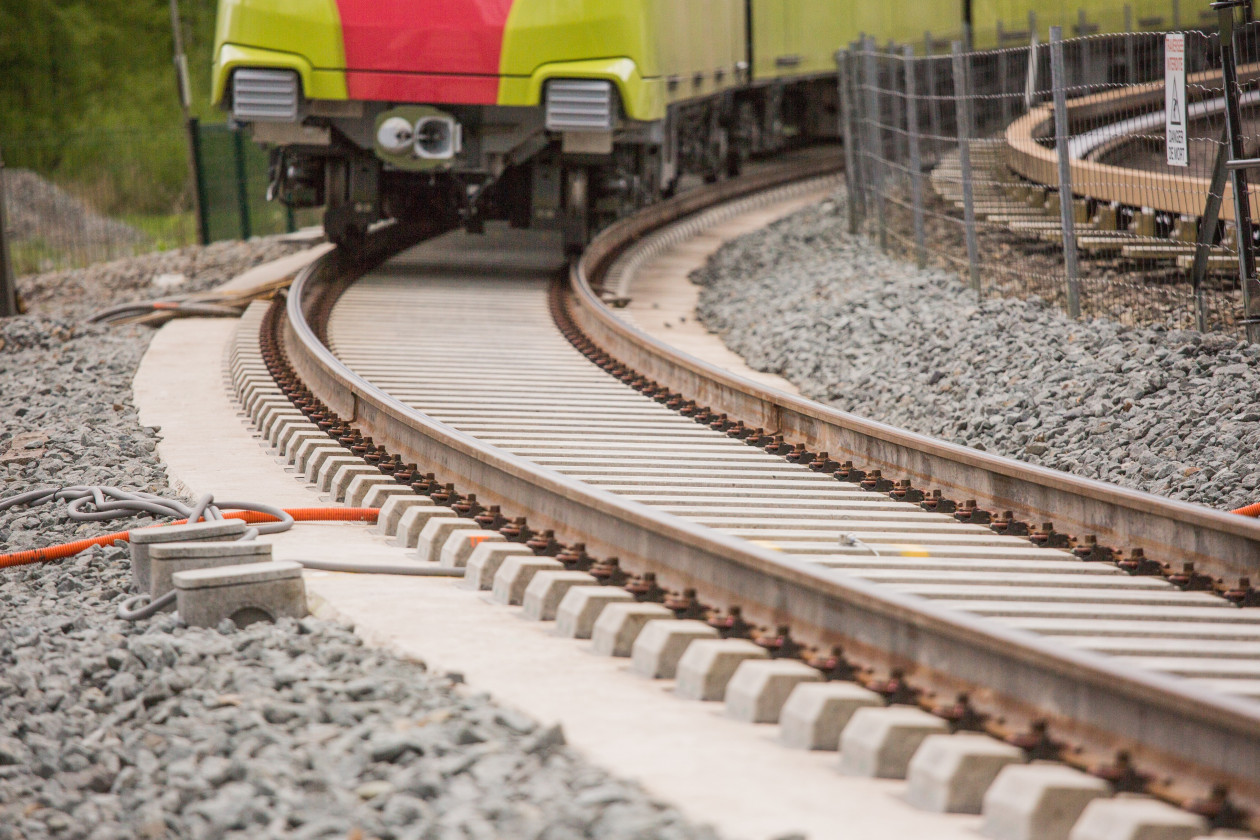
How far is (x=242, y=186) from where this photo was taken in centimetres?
1959

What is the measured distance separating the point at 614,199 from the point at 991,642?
9.47 meters

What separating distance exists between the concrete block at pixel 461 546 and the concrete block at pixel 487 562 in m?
0.07

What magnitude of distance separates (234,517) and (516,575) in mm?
1249

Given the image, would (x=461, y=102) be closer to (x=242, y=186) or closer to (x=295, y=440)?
(x=295, y=440)

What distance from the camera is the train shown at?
10.8 meters

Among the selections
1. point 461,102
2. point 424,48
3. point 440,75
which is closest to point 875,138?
point 461,102

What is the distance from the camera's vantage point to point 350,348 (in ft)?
29.9

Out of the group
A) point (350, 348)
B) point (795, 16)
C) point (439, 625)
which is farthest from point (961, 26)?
point (439, 625)

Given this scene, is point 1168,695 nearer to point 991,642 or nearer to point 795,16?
point 991,642

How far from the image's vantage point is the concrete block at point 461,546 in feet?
16.0

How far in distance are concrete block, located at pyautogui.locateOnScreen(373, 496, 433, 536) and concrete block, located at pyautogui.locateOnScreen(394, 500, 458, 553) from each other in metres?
0.04

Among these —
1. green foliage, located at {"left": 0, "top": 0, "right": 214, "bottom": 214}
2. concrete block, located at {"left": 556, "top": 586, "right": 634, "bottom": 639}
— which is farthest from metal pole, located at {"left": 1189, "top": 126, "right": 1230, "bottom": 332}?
green foliage, located at {"left": 0, "top": 0, "right": 214, "bottom": 214}

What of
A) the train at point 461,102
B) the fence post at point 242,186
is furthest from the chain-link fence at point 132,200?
the train at point 461,102

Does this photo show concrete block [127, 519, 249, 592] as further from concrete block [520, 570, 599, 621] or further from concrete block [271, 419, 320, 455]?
concrete block [271, 419, 320, 455]
